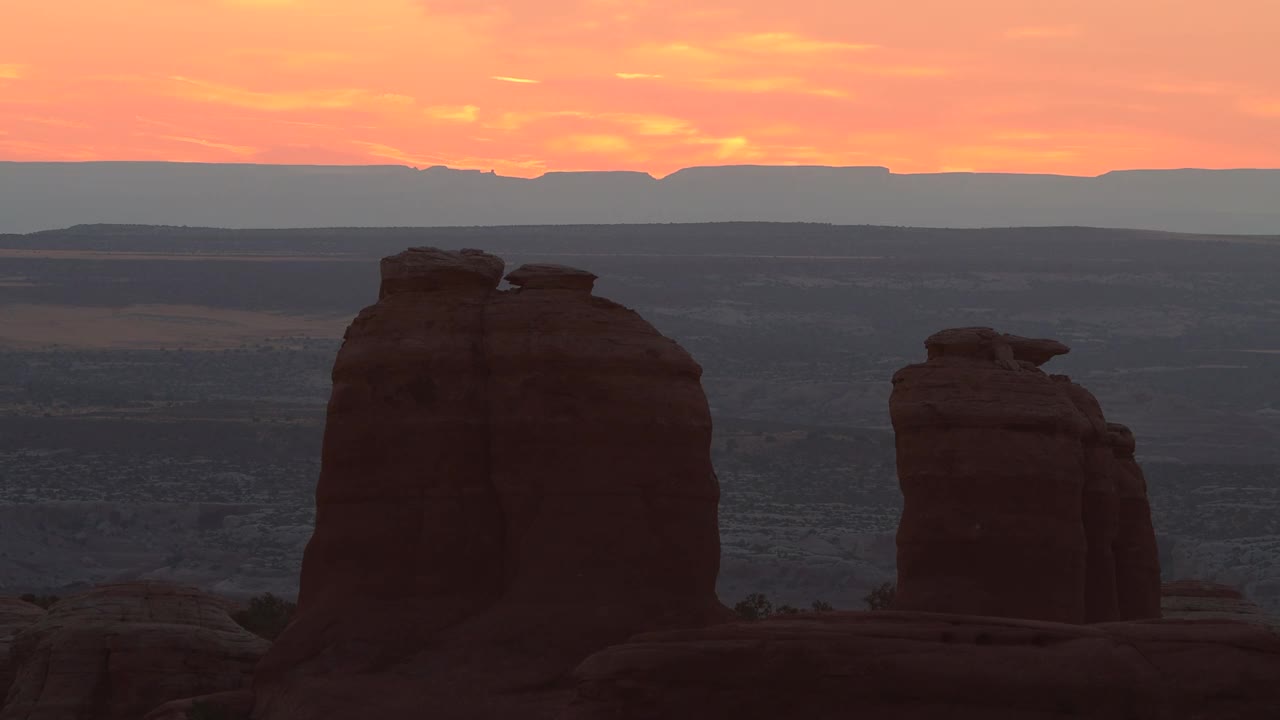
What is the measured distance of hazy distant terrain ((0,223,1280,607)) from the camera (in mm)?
88750

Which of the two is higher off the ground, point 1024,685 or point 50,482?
point 1024,685

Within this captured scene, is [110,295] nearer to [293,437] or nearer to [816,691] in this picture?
[293,437]

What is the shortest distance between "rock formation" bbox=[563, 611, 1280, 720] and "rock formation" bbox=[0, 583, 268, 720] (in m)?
13.8

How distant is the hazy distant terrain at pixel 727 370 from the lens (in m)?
88.8

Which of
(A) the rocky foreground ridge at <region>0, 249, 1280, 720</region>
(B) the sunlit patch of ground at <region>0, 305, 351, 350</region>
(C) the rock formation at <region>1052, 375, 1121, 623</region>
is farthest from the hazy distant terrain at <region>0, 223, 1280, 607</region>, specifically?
(A) the rocky foreground ridge at <region>0, 249, 1280, 720</region>

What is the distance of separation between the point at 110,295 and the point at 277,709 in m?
136

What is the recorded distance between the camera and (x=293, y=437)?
111m

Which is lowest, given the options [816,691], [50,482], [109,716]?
[50,482]

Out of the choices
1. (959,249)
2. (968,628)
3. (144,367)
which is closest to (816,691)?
(968,628)

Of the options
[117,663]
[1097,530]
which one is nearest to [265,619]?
[117,663]

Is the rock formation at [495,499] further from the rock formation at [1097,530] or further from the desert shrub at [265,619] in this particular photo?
the desert shrub at [265,619]

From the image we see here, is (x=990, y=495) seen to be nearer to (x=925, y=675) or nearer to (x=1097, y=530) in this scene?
(x=1097, y=530)

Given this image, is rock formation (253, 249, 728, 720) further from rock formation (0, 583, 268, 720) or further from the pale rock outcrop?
the pale rock outcrop

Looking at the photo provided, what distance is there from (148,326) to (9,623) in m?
115
